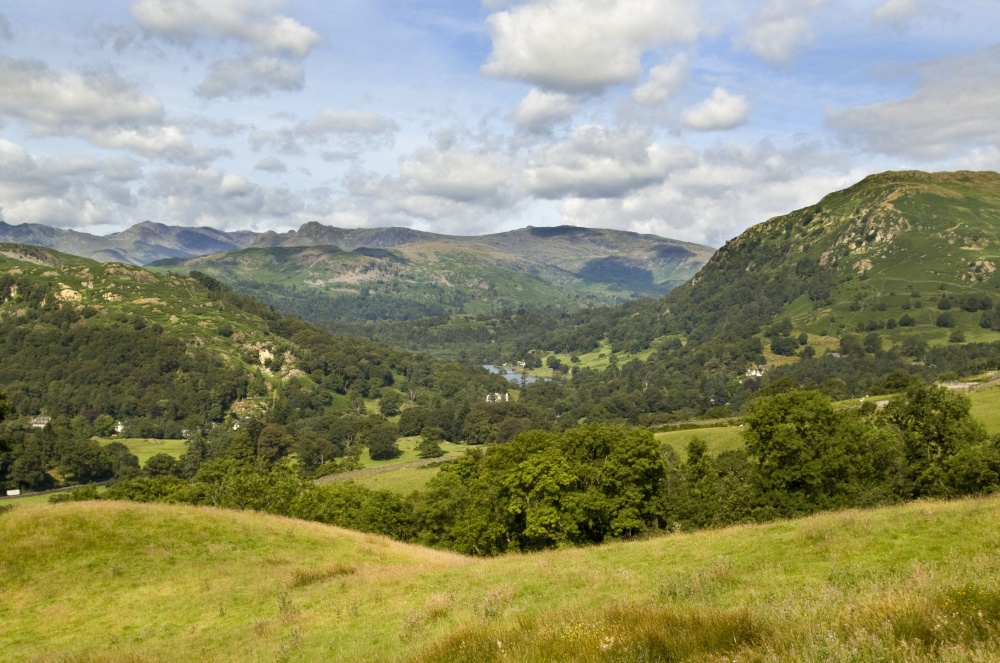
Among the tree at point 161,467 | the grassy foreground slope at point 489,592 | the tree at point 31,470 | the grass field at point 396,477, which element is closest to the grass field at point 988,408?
the grassy foreground slope at point 489,592

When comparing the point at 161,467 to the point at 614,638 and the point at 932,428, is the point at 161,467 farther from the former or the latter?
the point at 614,638

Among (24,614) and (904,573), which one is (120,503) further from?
(904,573)

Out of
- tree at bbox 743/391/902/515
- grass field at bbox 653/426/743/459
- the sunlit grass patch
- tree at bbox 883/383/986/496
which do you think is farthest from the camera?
grass field at bbox 653/426/743/459

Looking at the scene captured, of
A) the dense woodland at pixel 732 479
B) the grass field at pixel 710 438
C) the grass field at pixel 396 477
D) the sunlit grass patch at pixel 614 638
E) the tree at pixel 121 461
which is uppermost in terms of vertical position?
the sunlit grass patch at pixel 614 638

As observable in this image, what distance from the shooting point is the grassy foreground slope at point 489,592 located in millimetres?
9703

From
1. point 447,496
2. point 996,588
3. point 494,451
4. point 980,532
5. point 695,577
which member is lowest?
point 447,496

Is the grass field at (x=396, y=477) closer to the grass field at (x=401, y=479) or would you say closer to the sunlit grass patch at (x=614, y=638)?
the grass field at (x=401, y=479)

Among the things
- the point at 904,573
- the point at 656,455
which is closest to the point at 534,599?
the point at 904,573

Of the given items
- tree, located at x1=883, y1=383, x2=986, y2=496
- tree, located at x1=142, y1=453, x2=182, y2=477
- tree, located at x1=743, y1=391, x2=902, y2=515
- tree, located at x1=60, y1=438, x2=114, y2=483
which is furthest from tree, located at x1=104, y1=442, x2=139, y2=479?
tree, located at x1=883, y1=383, x2=986, y2=496

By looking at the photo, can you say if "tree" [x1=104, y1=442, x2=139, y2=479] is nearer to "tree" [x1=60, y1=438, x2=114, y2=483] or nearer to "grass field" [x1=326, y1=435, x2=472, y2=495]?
"tree" [x1=60, y1=438, x2=114, y2=483]

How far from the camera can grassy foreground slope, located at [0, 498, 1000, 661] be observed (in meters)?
9.70

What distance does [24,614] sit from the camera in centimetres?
2741

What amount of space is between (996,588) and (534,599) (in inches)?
509

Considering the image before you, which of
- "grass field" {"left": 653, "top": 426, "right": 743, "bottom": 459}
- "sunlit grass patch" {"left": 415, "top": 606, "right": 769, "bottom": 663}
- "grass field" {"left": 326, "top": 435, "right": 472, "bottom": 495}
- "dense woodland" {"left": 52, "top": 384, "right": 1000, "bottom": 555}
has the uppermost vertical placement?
"sunlit grass patch" {"left": 415, "top": 606, "right": 769, "bottom": 663}
